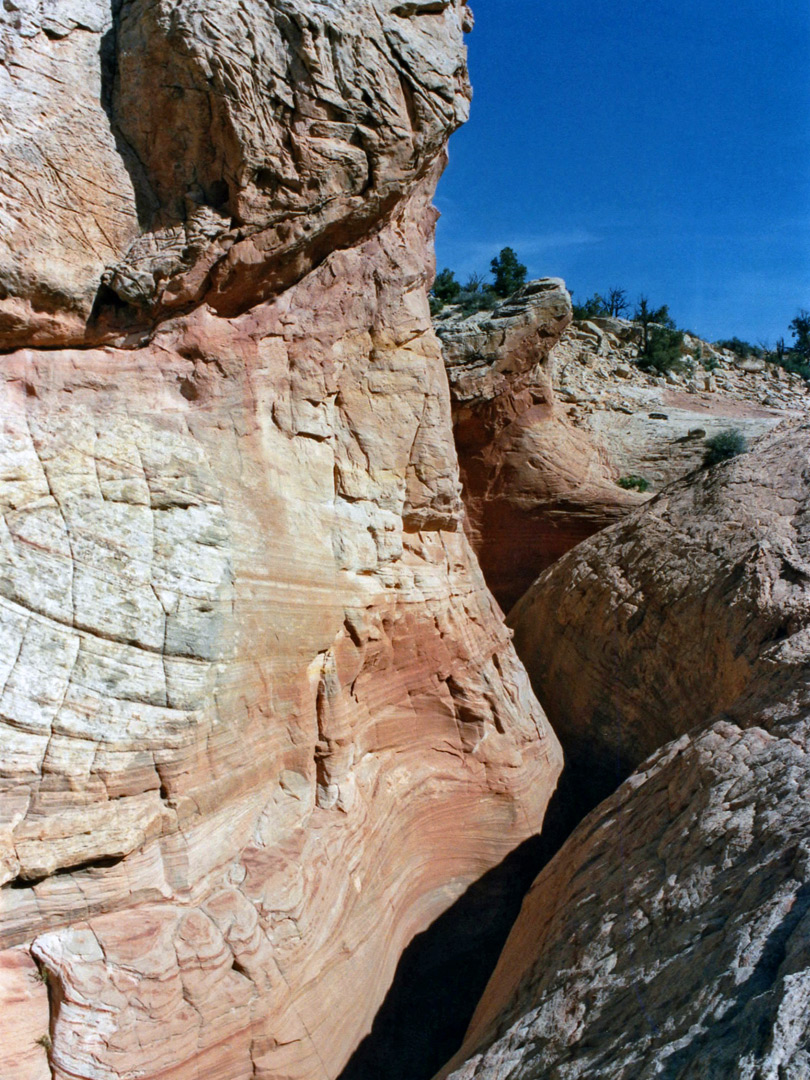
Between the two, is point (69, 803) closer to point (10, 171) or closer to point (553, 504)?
point (10, 171)

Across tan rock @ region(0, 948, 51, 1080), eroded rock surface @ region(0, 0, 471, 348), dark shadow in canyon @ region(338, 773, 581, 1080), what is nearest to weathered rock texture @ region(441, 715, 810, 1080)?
dark shadow in canyon @ region(338, 773, 581, 1080)

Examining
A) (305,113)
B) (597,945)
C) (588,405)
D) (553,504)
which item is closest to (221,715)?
(597,945)

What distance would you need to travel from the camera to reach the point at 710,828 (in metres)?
4.11

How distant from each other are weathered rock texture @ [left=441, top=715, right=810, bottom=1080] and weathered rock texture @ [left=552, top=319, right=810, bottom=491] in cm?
783

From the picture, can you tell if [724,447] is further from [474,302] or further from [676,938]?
[676,938]

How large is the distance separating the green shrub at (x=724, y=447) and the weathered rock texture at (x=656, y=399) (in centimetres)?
24

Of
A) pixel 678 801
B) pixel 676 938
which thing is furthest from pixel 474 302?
pixel 676 938

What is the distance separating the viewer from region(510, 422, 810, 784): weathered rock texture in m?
5.75

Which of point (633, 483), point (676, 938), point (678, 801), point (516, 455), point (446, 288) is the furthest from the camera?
point (446, 288)

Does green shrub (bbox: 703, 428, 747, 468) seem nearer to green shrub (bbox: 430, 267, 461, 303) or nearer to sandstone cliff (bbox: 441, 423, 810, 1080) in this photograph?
sandstone cliff (bbox: 441, 423, 810, 1080)

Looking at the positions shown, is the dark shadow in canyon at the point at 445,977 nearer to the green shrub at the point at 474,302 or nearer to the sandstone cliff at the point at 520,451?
the sandstone cliff at the point at 520,451

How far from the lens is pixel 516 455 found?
34.0ft

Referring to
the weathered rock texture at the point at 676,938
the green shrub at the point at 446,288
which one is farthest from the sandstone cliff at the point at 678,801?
the green shrub at the point at 446,288

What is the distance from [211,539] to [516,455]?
642 cm
